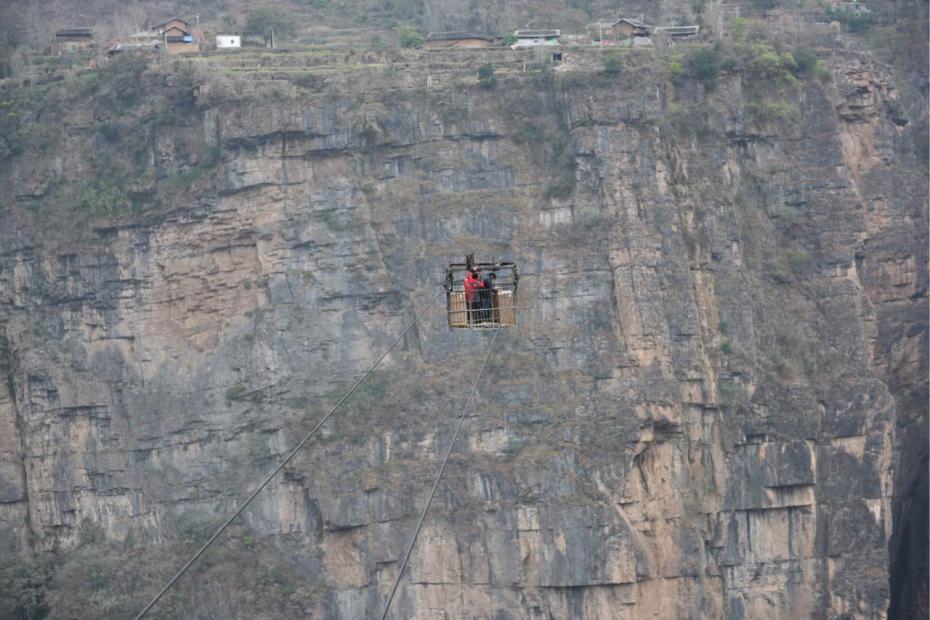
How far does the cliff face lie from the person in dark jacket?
1492 cm

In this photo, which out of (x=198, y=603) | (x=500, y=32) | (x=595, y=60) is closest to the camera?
(x=198, y=603)

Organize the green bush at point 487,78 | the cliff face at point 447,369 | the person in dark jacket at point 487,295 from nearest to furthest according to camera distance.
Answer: the person in dark jacket at point 487,295 → the cliff face at point 447,369 → the green bush at point 487,78

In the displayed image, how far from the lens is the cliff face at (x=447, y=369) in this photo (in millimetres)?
60594

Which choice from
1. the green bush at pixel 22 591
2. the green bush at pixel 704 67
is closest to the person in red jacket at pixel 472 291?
the green bush at pixel 22 591

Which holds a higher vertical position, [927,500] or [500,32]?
[500,32]

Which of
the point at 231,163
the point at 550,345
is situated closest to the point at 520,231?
the point at 550,345

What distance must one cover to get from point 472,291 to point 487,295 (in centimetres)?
55

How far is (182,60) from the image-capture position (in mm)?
65438

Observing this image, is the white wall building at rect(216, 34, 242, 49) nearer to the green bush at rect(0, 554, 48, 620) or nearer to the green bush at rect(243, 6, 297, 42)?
the green bush at rect(243, 6, 297, 42)

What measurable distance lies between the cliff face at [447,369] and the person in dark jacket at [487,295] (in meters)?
14.9

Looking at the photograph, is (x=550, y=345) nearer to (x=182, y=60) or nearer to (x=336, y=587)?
(x=336, y=587)

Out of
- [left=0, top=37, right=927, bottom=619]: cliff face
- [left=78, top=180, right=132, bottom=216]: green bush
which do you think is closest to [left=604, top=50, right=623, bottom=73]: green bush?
[left=0, top=37, right=927, bottom=619]: cliff face

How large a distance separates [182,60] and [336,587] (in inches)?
573

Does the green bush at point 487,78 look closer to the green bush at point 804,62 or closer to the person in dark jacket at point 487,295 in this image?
the green bush at point 804,62
